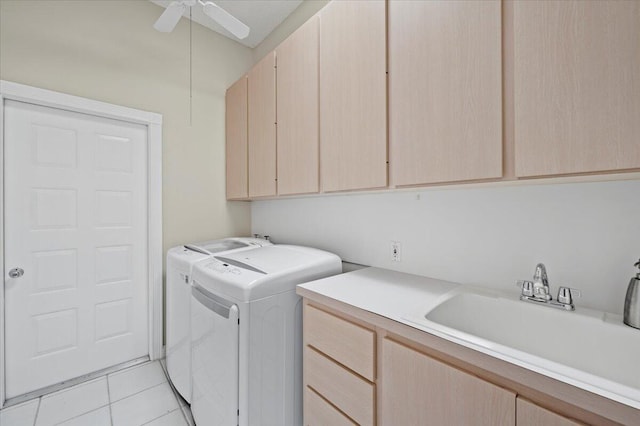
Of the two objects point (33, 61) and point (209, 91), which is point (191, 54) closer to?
point (209, 91)

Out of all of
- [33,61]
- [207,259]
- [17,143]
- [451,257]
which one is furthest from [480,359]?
[33,61]

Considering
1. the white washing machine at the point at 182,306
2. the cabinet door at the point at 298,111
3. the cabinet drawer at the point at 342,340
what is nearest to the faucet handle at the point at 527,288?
the cabinet drawer at the point at 342,340

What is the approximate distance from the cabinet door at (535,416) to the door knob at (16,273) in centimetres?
278

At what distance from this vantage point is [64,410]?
1.76 meters

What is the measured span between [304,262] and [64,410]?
6.10 feet

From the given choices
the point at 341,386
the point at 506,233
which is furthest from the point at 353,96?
the point at 341,386

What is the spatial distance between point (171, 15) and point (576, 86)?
6.84 ft

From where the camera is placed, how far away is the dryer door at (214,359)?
1.27 meters

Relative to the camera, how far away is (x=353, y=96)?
1422mm

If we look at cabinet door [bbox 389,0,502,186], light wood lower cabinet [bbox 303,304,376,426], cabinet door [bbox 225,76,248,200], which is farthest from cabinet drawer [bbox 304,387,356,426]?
cabinet door [bbox 225,76,248,200]

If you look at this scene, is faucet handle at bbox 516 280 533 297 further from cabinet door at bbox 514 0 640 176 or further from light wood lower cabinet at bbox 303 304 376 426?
light wood lower cabinet at bbox 303 304 376 426

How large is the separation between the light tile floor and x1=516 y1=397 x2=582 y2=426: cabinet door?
1823 millimetres

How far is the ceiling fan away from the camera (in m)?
1.64

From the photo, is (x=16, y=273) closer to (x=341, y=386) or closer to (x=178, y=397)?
(x=178, y=397)
